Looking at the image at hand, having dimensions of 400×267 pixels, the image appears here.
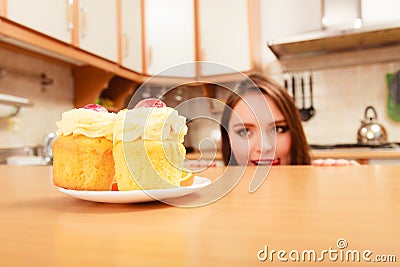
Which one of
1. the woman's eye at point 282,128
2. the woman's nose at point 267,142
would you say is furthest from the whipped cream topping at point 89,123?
the woman's eye at point 282,128

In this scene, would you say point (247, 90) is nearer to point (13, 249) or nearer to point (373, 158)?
point (373, 158)

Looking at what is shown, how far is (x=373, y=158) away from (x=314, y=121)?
0.76 metres

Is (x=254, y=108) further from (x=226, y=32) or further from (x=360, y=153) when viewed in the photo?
(x=226, y=32)

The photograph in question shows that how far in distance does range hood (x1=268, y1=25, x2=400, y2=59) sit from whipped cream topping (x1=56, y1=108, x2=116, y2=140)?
2133mm

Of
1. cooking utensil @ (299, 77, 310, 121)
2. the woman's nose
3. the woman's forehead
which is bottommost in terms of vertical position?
the woman's nose

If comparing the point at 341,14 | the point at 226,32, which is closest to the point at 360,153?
the point at 341,14

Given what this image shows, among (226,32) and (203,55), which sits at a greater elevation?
(226,32)

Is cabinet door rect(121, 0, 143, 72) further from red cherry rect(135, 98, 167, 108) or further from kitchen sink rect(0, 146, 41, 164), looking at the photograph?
red cherry rect(135, 98, 167, 108)

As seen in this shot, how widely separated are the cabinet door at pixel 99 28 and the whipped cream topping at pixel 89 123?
5.87ft

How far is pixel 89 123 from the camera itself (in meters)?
0.37

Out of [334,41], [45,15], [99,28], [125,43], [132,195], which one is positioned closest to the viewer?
[132,195]

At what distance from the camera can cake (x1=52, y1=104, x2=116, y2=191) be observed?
0.37 meters

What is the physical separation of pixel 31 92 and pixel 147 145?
207cm
